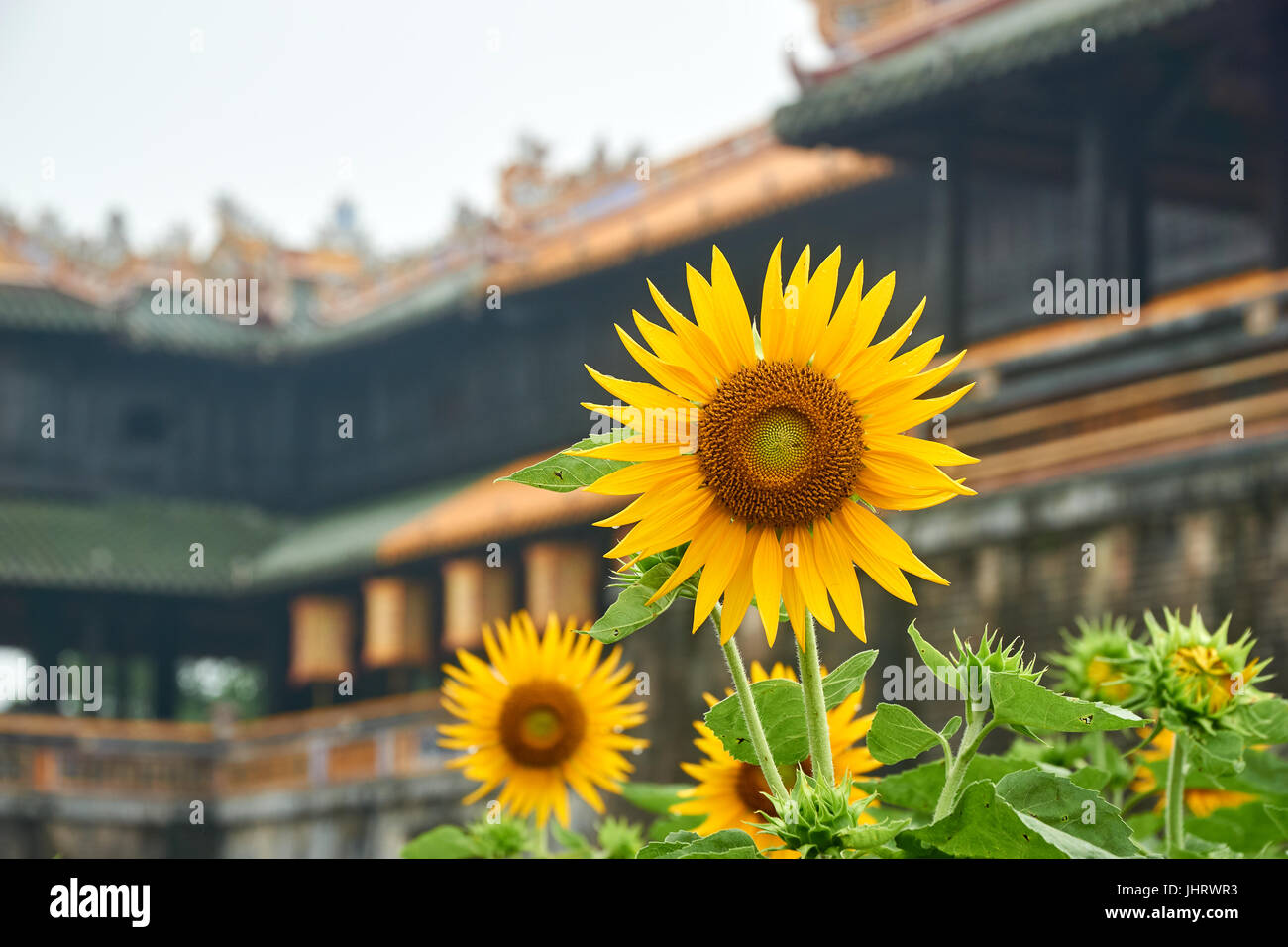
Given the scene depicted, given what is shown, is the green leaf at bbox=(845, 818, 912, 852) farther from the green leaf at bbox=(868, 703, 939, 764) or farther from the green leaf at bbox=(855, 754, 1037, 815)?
the green leaf at bbox=(855, 754, 1037, 815)

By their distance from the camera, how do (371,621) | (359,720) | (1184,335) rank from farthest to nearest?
(371,621) → (359,720) → (1184,335)

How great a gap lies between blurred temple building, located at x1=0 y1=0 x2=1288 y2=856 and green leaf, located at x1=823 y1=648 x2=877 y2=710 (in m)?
6.44

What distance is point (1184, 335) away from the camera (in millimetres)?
8016

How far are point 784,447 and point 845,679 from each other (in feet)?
0.54

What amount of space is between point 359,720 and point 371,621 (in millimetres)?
2461

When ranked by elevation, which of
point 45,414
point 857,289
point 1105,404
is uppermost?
point 45,414

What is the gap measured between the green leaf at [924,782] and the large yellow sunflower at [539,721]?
0.45 metres

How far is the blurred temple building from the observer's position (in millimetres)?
8188

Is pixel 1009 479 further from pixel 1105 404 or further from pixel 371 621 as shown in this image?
pixel 371 621

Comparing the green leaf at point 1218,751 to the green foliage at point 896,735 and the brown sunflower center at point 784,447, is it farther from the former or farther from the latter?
the brown sunflower center at point 784,447

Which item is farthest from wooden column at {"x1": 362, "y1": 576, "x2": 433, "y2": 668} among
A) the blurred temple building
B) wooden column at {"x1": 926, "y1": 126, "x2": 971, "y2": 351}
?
wooden column at {"x1": 926, "y1": 126, "x2": 971, "y2": 351}

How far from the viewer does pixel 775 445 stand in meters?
Answer: 1.10

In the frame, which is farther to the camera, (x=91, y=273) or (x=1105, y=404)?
(x=91, y=273)
